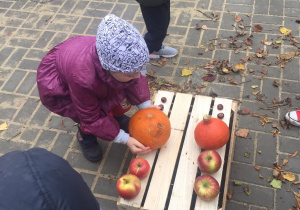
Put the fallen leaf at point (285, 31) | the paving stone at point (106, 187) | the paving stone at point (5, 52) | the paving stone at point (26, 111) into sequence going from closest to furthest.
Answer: the paving stone at point (106, 187) < the paving stone at point (26, 111) < the fallen leaf at point (285, 31) < the paving stone at point (5, 52)

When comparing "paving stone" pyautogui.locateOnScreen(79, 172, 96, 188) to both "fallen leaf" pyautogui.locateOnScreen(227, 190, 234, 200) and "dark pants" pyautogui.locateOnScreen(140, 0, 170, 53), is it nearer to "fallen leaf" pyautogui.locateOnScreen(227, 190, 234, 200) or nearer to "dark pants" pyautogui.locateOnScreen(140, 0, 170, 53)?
"fallen leaf" pyautogui.locateOnScreen(227, 190, 234, 200)

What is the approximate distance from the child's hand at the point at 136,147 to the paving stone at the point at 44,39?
266 centimetres

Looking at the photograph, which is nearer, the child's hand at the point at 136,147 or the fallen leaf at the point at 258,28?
the child's hand at the point at 136,147

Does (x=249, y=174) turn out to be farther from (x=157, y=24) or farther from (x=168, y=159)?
(x=157, y=24)

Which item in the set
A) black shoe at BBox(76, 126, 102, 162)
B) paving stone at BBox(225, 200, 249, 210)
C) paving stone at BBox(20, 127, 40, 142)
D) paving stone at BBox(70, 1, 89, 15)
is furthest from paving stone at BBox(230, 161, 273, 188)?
paving stone at BBox(70, 1, 89, 15)

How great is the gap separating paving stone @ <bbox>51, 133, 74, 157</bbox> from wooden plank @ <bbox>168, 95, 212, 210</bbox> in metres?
1.41

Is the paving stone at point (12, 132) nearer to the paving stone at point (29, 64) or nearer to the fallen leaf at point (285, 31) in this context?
the paving stone at point (29, 64)

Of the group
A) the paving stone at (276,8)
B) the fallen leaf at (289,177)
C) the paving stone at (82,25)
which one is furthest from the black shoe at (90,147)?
the paving stone at (276,8)

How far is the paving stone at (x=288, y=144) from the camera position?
2934mm

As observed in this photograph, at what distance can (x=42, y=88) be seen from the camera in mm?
2377

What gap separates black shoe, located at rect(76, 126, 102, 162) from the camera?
2.89 meters

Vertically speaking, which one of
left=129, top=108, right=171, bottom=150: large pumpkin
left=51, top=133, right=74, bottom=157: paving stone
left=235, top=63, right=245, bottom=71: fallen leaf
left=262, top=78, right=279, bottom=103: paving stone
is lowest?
left=51, top=133, right=74, bottom=157: paving stone

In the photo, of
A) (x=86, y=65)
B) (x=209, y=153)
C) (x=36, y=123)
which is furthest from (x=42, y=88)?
(x=209, y=153)

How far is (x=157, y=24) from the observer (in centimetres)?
329
